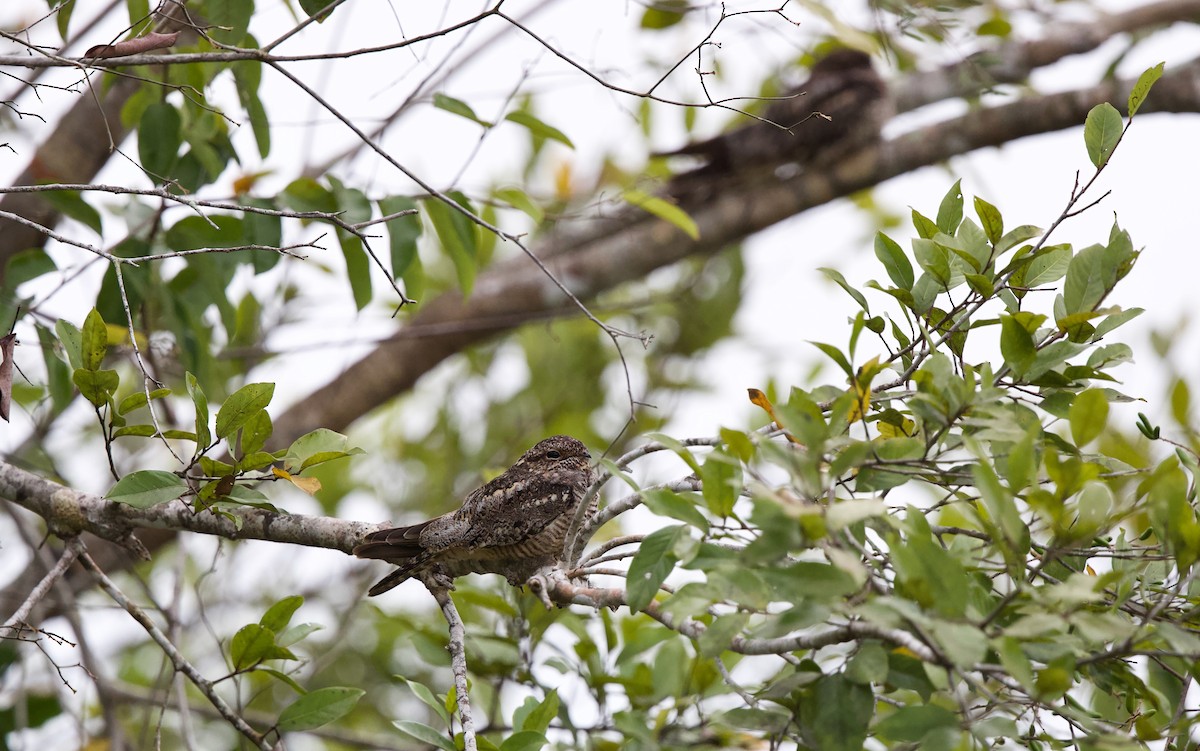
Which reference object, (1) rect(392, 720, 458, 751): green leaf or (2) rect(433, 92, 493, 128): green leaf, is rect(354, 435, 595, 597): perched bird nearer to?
(1) rect(392, 720, 458, 751): green leaf

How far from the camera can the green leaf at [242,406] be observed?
2299mm

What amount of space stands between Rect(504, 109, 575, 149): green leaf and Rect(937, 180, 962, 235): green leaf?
1483mm

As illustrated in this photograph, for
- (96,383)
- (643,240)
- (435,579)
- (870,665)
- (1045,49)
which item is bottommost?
(870,665)

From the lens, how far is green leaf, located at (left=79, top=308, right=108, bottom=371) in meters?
2.29

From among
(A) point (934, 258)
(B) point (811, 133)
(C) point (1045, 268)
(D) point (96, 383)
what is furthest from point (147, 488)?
(B) point (811, 133)

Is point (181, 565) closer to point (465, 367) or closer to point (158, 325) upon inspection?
point (158, 325)

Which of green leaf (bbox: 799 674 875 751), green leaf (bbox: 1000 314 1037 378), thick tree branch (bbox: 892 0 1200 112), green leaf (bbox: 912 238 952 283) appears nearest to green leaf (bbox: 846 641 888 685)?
green leaf (bbox: 799 674 875 751)

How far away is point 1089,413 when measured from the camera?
1812 mm

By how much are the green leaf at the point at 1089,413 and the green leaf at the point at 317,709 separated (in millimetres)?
1811

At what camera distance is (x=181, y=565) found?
12.0 feet

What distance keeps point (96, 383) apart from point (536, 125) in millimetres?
1681

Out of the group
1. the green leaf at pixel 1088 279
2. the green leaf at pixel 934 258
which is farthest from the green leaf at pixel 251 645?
the green leaf at pixel 1088 279

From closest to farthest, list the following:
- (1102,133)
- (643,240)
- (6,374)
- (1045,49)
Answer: (1102,133), (6,374), (643,240), (1045,49)

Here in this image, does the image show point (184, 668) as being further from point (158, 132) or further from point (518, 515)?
point (158, 132)
